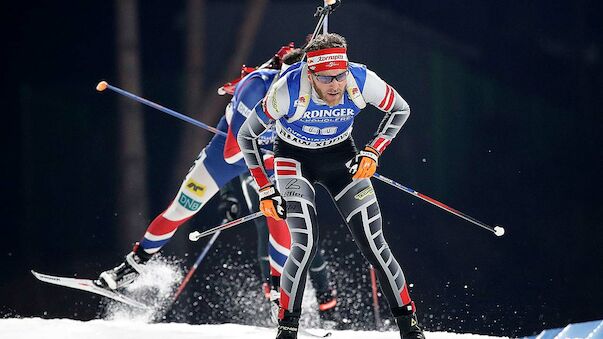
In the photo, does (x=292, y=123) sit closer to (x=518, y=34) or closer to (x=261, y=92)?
(x=261, y=92)

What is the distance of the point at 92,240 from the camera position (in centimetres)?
634

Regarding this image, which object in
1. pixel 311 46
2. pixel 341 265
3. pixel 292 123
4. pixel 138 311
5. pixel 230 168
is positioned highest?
pixel 311 46

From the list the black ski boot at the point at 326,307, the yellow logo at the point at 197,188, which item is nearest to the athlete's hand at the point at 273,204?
the yellow logo at the point at 197,188

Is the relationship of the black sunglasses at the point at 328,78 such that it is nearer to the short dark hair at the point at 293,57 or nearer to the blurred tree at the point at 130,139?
the short dark hair at the point at 293,57

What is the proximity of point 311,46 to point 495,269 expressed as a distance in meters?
2.60

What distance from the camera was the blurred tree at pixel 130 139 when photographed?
20.6 feet

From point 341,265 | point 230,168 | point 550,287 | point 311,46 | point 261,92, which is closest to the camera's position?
point 311,46

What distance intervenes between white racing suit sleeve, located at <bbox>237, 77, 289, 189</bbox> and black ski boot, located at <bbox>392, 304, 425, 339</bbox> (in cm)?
75

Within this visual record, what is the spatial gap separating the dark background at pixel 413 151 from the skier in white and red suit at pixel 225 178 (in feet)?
3.51

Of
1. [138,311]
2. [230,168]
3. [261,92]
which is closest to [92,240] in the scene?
[138,311]

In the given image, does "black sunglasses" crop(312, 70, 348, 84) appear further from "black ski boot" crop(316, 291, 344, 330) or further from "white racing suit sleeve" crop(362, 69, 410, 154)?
"black ski boot" crop(316, 291, 344, 330)

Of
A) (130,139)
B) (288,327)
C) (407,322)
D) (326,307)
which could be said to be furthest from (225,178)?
(130,139)

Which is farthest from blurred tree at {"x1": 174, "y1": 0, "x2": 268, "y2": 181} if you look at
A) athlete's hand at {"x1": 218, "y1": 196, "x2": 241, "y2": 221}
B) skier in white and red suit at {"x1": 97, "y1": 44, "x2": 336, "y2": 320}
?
skier in white and red suit at {"x1": 97, "y1": 44, "x2": 336, "y2": 320}

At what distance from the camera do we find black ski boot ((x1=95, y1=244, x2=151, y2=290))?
496 centimetres
